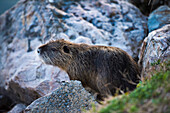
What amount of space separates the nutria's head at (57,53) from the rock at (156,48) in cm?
157

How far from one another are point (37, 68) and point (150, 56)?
2792mm

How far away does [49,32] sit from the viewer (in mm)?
5422

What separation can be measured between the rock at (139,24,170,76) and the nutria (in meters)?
0.35

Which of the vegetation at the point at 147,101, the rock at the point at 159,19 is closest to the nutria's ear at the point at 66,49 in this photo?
the vegetation at the point at 147,101

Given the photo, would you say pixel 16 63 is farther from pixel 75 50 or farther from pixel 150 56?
pixel 150 56

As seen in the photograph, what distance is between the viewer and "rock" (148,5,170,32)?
5.00 metres

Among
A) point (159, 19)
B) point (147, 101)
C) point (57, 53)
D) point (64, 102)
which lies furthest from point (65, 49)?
point (159, 19)

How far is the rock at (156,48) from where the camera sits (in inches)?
135

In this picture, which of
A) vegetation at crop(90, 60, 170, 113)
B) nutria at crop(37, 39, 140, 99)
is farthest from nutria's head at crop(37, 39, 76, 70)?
vegetation at crop(90, 60, 170, 113)

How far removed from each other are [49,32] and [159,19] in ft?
10.2

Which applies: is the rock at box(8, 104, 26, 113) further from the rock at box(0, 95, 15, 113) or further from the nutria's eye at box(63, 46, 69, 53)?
the nutria's eye at box(63, 46, 69, 53)

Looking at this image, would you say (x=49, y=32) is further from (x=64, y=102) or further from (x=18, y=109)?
(x=64, y=102)

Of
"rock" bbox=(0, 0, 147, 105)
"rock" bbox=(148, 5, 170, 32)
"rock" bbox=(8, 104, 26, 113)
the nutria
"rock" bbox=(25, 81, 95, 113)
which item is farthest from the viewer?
"rock" bbox=(148, 5, 170, 32)

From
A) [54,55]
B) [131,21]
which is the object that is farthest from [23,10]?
[131,21]
